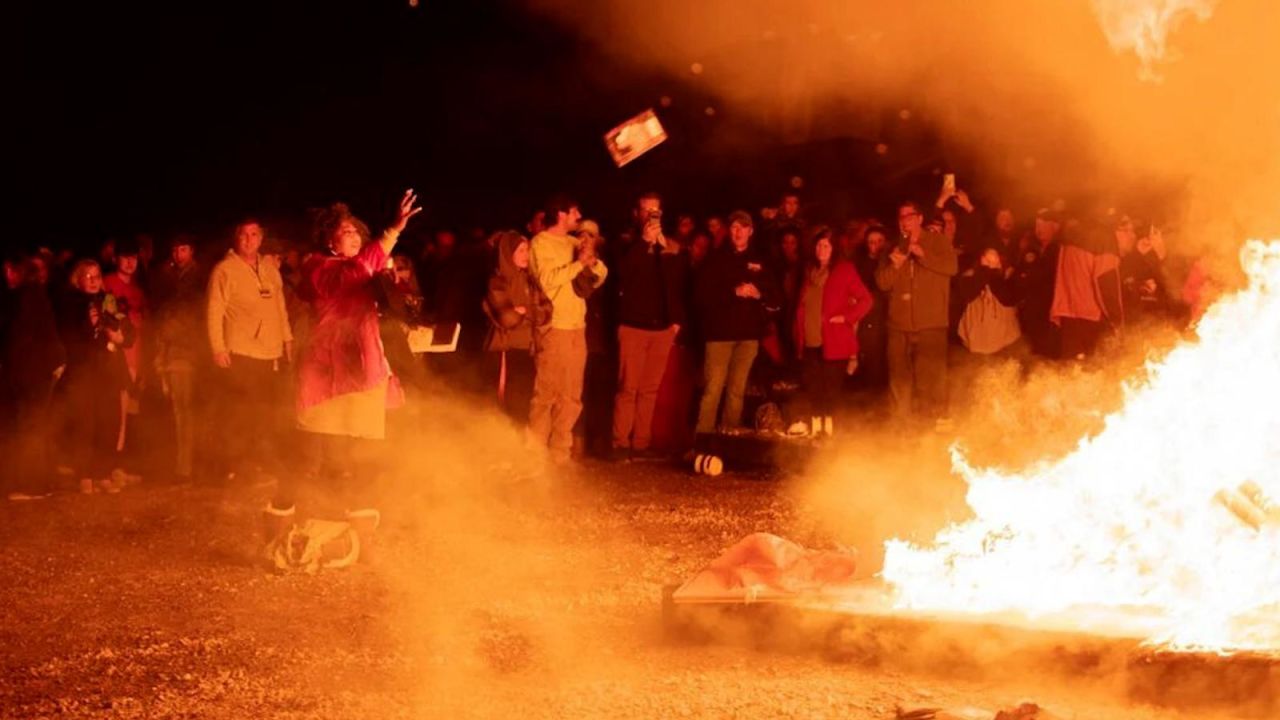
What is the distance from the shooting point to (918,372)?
11.7 m

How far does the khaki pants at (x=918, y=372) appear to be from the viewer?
1162cm

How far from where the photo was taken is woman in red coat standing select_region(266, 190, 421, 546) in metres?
7.17

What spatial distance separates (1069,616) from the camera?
16.6 feet

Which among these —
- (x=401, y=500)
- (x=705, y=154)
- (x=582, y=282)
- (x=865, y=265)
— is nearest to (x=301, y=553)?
(x=401, y=500)

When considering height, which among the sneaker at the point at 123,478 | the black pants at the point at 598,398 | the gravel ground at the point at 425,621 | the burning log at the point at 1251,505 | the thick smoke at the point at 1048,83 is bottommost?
the gravel ground at the point at 425,621

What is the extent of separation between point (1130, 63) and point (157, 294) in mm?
8331

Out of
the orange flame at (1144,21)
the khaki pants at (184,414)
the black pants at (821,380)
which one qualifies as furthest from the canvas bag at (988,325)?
the khaki pants at (184,414)

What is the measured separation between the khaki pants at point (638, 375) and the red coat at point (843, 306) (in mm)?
1403

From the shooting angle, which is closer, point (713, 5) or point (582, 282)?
point (582, 282)

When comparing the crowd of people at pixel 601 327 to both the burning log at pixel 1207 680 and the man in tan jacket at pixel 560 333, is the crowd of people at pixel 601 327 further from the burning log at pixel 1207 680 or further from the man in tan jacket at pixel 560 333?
the burning log at pixel 1207 680

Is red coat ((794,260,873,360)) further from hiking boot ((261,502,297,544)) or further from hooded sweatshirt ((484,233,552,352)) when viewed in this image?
hiking boot ((261,502,297,544))

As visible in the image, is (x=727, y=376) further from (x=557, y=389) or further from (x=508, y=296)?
(x=508, y=296)

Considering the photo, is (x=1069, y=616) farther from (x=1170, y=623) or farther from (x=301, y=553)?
(x=301, y=553)

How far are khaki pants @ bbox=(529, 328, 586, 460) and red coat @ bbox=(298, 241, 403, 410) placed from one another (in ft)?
11.4
